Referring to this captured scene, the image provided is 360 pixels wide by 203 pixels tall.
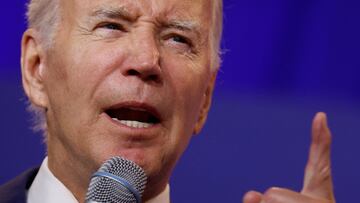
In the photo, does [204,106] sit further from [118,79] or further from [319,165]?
[319,165]

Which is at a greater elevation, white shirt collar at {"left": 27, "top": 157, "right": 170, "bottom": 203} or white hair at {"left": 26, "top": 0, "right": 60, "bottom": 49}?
white hair at {"left": 26, "top": 0, "right": 60, "bottom": 49}

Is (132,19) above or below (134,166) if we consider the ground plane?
above

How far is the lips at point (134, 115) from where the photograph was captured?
140cm

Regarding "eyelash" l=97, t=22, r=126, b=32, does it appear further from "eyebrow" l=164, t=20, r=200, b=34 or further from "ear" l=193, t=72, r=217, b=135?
"ear" l=193, t=72, r=217, b=135

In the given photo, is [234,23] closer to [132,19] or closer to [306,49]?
[306,49]

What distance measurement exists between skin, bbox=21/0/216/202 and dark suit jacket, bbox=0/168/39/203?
98 mm

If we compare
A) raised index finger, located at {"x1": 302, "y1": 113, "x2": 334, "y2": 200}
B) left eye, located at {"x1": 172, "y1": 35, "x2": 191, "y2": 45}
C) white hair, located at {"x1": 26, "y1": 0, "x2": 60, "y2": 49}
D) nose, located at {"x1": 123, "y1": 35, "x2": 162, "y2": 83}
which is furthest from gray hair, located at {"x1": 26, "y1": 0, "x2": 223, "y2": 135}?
raised index finger, located at {"x1": 302, "y1": 113, "x2": 334, "y2": 200}

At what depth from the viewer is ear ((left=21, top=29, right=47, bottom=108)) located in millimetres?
1594

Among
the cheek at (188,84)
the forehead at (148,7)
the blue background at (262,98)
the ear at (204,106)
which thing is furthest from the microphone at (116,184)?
the blue background at (262,98)

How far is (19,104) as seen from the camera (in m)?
2.09

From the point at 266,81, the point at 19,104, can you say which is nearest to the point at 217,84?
the point at 266,81

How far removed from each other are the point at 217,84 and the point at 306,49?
0.92 feet

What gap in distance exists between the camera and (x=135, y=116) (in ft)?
4.73

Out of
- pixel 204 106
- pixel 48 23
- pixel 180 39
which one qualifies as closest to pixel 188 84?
pixel 180 39
